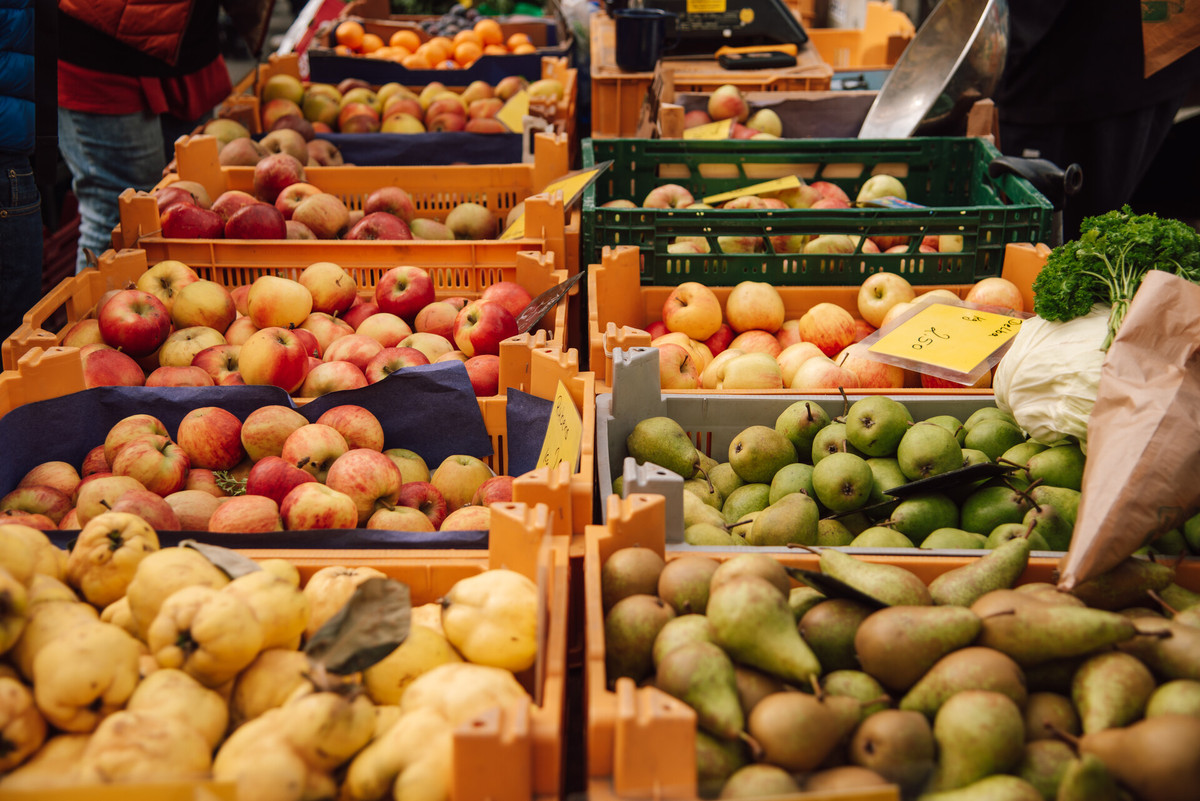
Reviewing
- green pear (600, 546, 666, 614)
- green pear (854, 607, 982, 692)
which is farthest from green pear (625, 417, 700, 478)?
green pear (854, 607, 982, 692)

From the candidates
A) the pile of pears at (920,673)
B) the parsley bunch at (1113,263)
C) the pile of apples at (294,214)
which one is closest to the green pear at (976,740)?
the pile of pears at (920,673)

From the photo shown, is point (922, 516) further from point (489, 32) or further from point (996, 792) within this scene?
point (489, 32)

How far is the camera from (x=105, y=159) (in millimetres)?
3971

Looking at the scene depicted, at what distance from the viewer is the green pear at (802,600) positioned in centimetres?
139

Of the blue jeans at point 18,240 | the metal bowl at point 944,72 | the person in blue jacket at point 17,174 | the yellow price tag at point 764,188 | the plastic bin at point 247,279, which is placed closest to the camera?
the plastic bin at point 247,279

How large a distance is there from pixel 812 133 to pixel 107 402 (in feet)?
11.2

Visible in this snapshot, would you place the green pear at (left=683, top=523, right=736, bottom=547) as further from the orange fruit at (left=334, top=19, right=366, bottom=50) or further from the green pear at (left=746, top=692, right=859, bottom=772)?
the orange fruit at (left=334, top=19, right=366, bottom=50)

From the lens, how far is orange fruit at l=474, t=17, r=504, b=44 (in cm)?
590

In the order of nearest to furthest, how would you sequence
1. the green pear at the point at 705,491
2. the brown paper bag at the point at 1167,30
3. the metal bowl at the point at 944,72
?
the green pear at the point at 705,491 < the metal bowl at the point at 944,72 < the brown paper bag at the point at 1167,30

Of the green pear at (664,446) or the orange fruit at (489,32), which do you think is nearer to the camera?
the green pear at (664,446)

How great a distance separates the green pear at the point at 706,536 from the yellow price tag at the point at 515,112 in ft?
10.0

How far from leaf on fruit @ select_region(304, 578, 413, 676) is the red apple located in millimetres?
1266

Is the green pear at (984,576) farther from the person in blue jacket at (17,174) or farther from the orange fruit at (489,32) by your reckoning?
the orange fruit at (489,32)

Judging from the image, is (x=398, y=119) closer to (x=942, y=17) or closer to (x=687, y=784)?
(x=942, y=17)
